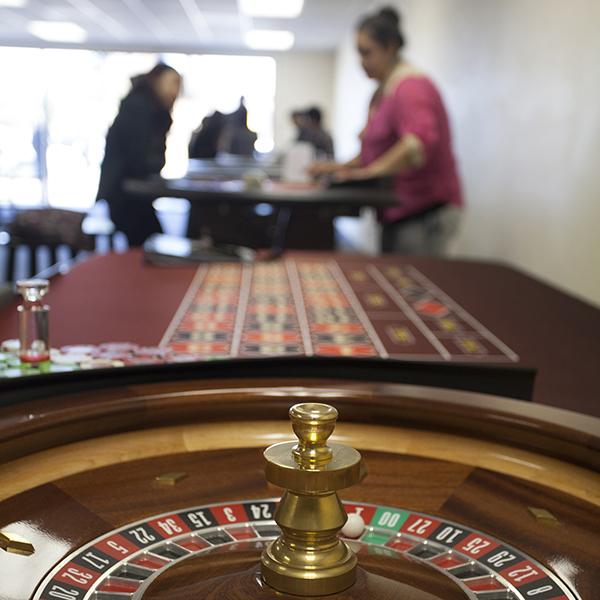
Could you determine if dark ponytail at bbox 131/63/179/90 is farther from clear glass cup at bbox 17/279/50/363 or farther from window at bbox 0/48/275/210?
window at bbox 0/48/275/210

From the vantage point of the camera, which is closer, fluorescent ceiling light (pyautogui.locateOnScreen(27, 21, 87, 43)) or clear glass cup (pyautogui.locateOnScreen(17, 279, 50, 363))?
clear glass cup (pyautogui.locateOnScreen(17, 279, 50, 363))

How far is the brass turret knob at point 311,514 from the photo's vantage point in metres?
0.56

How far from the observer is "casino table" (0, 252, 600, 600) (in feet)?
1.97

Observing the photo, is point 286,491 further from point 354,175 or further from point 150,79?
point 150,79

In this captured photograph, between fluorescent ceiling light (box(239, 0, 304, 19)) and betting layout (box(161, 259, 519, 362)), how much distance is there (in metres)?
8.96

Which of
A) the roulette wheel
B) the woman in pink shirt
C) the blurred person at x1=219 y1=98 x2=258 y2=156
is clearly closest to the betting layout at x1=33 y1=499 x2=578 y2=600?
the roulette wheel

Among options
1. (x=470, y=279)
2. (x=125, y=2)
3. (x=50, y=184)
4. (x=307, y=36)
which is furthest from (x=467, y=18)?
(x=50, y=184)

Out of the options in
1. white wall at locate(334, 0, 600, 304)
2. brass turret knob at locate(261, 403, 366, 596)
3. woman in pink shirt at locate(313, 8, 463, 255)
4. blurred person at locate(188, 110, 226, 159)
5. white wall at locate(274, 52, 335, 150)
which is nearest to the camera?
brass turret knob at locate(261, 403, 366, 596)

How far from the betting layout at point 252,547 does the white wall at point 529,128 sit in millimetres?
1946

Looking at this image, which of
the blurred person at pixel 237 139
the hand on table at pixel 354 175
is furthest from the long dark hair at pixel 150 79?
the blurred person at pixel 237 139

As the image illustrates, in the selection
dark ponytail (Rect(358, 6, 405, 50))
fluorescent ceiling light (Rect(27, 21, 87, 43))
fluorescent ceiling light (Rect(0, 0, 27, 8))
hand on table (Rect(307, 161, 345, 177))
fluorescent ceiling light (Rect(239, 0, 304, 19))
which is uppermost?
fluorescent ceiling light (Rect(239, 0, 304, 19))

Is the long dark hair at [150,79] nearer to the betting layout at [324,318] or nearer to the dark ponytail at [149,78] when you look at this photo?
the dark ponytail at [149,78]

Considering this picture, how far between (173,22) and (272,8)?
2.43 meters

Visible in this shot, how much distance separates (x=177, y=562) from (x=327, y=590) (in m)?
0.12
